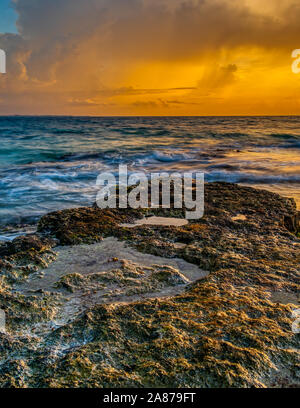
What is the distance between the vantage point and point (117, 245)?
3721 millimetres

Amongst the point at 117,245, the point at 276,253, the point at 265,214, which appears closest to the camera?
the point at 276,253

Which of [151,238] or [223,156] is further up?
[223,156]

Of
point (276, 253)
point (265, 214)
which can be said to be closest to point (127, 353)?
point (276, 253)

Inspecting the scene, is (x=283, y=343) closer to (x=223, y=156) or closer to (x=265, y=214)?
(x=265, y=214)

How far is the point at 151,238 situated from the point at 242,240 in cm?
103

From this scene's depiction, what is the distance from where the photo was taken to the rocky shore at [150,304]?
1.89m

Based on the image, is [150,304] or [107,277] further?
[107,277]

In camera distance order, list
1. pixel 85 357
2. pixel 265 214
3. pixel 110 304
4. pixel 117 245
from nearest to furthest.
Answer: pixel 85 357, pixel 110 304, pixel 117 245, pixel 265 214

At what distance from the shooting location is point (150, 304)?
2.48 metres

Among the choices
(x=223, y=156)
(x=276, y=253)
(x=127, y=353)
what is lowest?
(x=127, y=353)

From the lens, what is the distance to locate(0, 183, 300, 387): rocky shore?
6.21ft

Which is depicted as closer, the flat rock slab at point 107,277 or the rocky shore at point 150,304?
the rocky shore at point 150,304

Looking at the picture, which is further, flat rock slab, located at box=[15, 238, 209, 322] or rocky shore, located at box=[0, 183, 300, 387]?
flat rock slab, located at box=[15, 238, 209, 322]

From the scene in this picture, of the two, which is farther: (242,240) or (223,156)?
(223,156)
